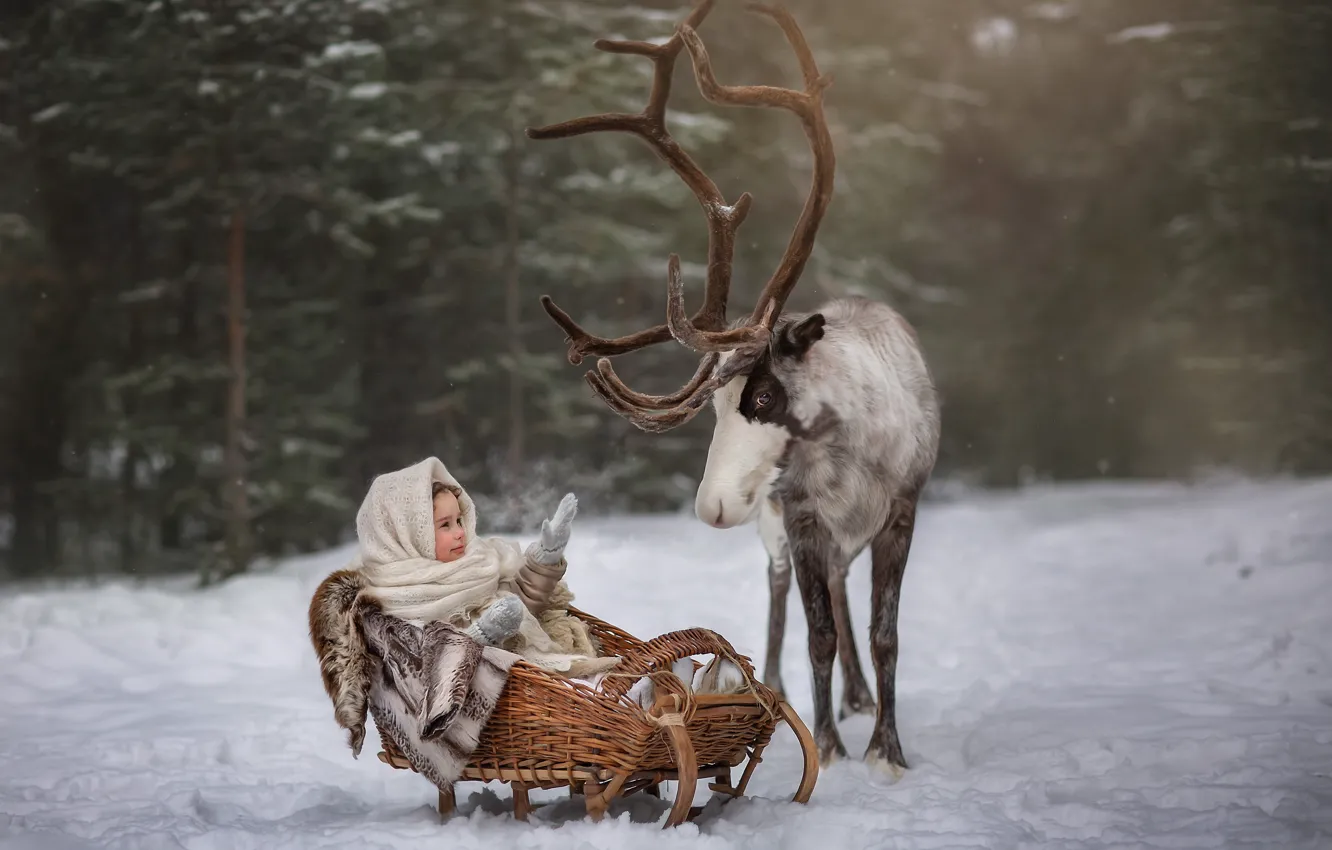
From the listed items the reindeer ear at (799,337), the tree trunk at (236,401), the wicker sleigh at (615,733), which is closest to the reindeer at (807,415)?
the reindeer ear at (799,337)

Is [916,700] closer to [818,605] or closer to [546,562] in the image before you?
[818,605]

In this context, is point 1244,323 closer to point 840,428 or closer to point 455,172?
point 455,172

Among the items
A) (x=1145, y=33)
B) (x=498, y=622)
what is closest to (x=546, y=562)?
(x=498, y=622)

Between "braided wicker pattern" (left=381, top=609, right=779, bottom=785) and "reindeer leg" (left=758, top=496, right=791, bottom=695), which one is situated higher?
"braided wicker pattern" (left=381, top=609, right=779, bottom=785)

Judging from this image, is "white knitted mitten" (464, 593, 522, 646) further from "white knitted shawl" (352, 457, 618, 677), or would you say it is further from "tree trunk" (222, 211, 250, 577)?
"tree trunk" (222, 211, 250, 577)

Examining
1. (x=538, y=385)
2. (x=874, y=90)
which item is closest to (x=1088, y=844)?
(x=538, y=385)

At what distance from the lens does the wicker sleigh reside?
10.0 feet

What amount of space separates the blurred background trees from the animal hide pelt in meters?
6.04

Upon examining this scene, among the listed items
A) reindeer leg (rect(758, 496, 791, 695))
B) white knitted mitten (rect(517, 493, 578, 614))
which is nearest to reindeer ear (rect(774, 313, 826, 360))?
white knitted mitten (rect(517, 493, 578, 614))

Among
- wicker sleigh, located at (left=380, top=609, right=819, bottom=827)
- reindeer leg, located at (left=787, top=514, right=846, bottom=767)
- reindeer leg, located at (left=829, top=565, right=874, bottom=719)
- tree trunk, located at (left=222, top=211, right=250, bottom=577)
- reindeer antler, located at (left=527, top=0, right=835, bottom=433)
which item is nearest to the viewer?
wicker sleigh, located at (left=380, top=609, right=819, bottom=827)

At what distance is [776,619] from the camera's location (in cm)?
513

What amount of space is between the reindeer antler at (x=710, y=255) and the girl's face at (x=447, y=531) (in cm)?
66

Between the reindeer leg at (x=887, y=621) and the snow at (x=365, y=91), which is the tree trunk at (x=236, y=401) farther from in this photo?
the reindeer leg at (x=887, y=621)

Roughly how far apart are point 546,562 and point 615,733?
0.67 m
